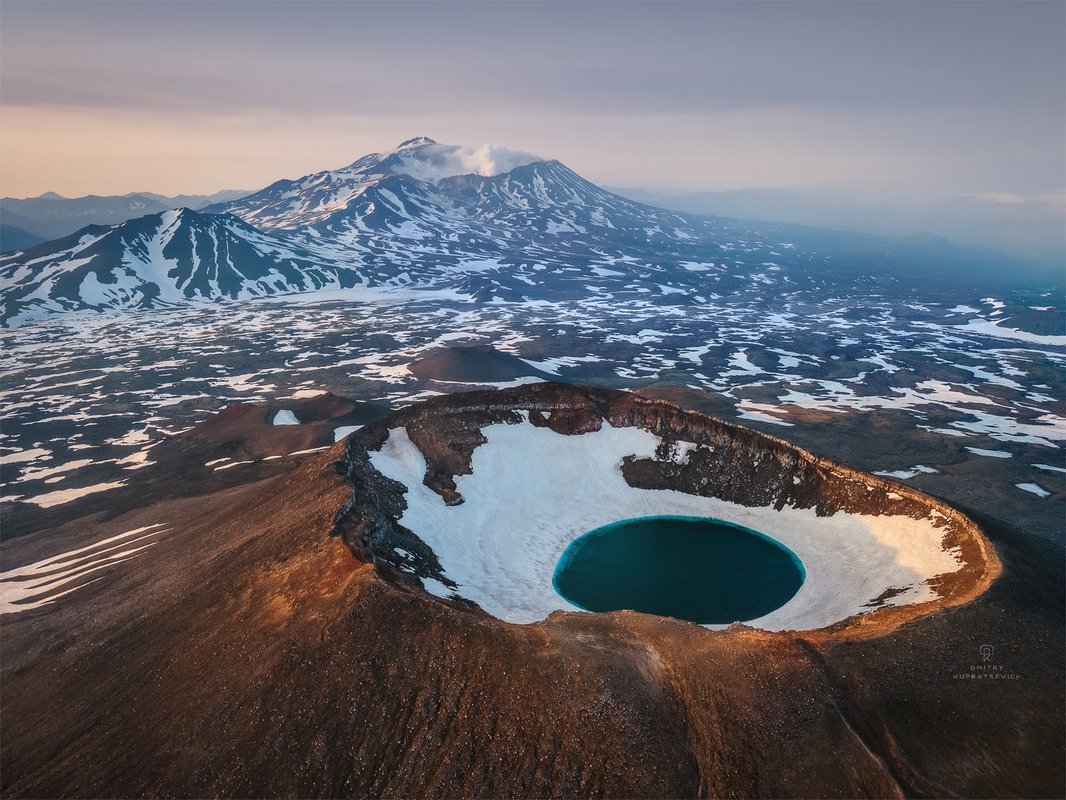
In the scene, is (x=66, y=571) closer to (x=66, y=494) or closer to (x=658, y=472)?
(x=66, y=494)

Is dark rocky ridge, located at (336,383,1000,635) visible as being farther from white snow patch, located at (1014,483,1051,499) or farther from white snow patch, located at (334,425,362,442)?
white snow patch, located at (1014,483,1051,499)

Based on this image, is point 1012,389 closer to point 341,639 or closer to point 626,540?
point 626,540

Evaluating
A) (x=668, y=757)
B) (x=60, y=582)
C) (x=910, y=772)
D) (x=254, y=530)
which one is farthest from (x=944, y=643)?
(x=60, y=582)
